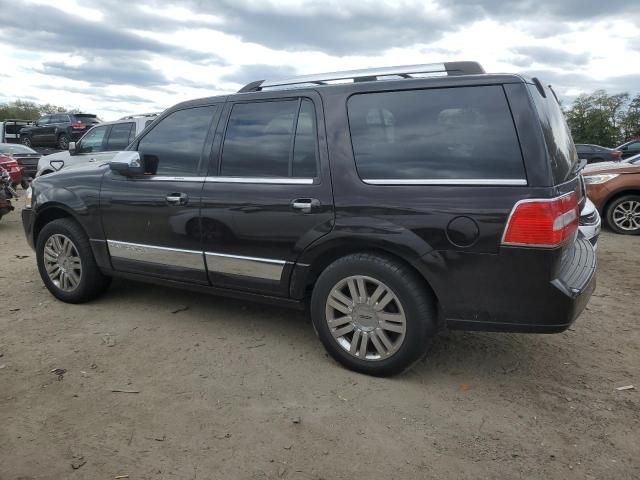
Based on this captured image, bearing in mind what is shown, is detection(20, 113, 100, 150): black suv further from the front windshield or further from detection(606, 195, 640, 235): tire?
detection(606, 195, 640, 235): tire

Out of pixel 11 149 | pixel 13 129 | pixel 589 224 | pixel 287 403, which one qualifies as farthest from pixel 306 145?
pixel 13 129

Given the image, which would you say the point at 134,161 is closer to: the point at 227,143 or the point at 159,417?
the point at 227,143

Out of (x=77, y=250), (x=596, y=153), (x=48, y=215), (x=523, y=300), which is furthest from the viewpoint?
(x=596, y=153)

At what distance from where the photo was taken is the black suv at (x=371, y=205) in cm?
266

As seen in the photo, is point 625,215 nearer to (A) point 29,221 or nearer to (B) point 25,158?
(A) point 29,221

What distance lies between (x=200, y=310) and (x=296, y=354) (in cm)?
122

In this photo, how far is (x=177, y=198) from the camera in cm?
368

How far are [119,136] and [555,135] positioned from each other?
930 cm

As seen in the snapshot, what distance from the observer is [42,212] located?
455 cm

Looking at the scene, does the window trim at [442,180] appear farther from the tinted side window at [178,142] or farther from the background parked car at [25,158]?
the background parked car at [25,158]

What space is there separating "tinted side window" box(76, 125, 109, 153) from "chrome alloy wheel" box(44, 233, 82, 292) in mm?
6630

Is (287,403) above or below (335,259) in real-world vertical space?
below

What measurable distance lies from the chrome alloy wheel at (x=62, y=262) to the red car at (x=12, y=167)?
9072mm

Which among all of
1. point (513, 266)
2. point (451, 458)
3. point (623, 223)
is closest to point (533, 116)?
point (513, 266)
